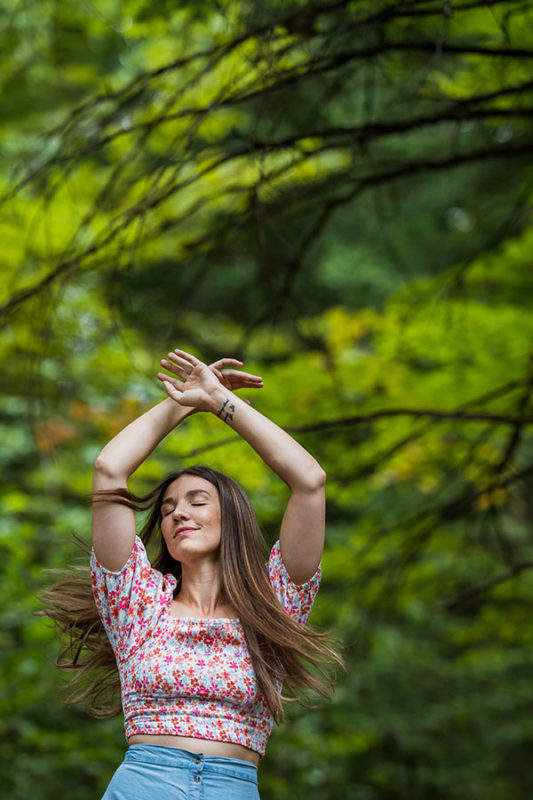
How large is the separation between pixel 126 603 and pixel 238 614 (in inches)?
9.8

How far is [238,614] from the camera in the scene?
6.70ft

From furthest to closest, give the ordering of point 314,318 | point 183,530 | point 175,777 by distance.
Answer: point 314,318, point 183,530, point 175,777

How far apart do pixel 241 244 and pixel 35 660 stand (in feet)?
8.53

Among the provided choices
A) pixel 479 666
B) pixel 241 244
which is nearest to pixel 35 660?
pixel 241 244

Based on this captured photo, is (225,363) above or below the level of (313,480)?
above

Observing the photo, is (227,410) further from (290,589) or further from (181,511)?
(290,589)

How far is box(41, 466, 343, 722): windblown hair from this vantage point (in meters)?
2.02

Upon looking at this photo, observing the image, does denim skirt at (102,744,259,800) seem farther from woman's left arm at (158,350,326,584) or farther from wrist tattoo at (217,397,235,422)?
wrist tattoo at (217,397,235,422)

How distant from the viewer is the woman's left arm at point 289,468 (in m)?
2.02

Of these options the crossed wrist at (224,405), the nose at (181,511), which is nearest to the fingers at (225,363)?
the crossed wrist at (224,405)

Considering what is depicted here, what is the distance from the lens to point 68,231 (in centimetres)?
611

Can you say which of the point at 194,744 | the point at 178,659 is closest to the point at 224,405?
the point at 178,659

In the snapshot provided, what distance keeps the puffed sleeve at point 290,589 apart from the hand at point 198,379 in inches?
15.7

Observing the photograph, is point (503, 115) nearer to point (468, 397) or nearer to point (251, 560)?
point (251, 560)
